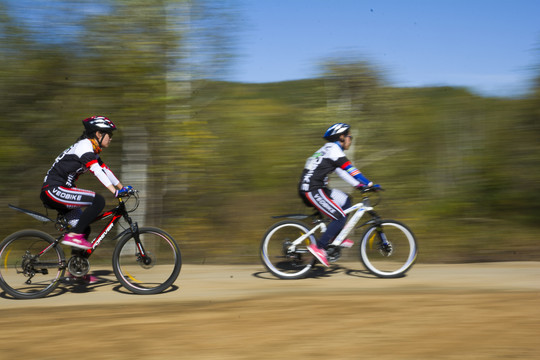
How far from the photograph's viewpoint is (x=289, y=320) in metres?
5.48

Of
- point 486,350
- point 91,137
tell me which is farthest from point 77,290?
point 486,350

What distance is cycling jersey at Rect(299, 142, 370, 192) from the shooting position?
7.68 meters

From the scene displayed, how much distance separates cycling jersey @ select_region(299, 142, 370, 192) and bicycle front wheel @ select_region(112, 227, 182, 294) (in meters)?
2.14

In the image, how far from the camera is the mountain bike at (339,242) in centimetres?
770

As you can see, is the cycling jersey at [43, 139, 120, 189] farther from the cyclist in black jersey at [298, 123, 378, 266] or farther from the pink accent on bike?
the cyclist in black jersey at [298, 123, 378, 266]

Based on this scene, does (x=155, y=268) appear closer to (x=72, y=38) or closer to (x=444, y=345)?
(x=444, y=345)

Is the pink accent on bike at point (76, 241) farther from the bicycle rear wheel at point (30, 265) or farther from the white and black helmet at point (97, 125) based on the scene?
the white and black helmet at point (97, 125)

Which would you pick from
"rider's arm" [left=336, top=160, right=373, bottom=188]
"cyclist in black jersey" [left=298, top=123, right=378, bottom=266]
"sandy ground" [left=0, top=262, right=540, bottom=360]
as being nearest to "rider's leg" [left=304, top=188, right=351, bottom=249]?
"cyclist in black jersey" [left=298, top=123, right=378, bottom=266]

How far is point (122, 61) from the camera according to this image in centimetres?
967

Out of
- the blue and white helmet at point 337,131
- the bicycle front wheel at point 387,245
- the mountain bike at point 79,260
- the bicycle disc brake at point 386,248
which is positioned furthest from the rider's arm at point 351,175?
the mountain bike at point 79,260

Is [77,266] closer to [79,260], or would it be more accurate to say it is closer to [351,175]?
[79,260]

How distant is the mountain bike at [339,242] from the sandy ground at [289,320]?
0.23 metres

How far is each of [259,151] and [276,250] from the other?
5.68 m

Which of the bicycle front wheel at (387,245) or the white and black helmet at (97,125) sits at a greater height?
the white and black helmet at (97,125)
